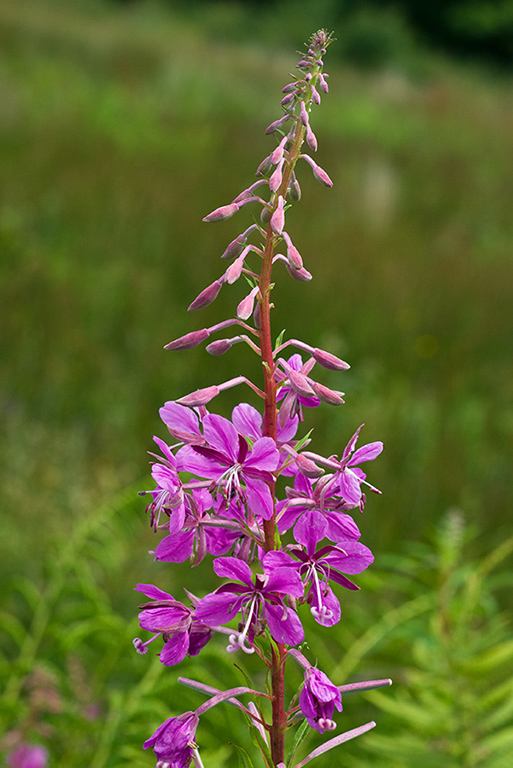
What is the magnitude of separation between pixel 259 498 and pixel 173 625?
20 cm

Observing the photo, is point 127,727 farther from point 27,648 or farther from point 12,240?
point 12,240

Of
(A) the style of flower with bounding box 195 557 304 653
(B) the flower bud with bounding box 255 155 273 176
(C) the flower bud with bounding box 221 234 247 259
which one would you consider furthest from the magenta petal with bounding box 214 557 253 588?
(B) the flower bud with bounding box 255 155 273 176

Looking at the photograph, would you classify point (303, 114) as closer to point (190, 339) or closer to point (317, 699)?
point (190, 339)

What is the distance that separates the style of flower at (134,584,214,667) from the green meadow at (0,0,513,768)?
0.79 meters

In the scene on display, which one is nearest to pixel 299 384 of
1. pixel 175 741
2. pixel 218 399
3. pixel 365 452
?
pixel 365 452

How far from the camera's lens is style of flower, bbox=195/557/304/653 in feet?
3.16

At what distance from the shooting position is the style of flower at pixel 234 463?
39.2 inches

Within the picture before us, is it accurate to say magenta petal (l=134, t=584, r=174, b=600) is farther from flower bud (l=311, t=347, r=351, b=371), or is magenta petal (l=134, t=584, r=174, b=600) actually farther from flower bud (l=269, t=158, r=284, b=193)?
flower bud (l=269, t=158, r=284, b=193)

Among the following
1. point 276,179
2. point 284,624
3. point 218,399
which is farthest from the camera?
point 218,399

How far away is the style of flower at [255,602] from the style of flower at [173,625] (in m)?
0.03

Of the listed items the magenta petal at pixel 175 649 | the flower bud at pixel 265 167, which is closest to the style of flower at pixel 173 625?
the magenta petal at pixel 175 649

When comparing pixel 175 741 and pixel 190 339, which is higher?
pixel 190 339

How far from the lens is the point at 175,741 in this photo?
993mm

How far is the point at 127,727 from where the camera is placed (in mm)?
1854
